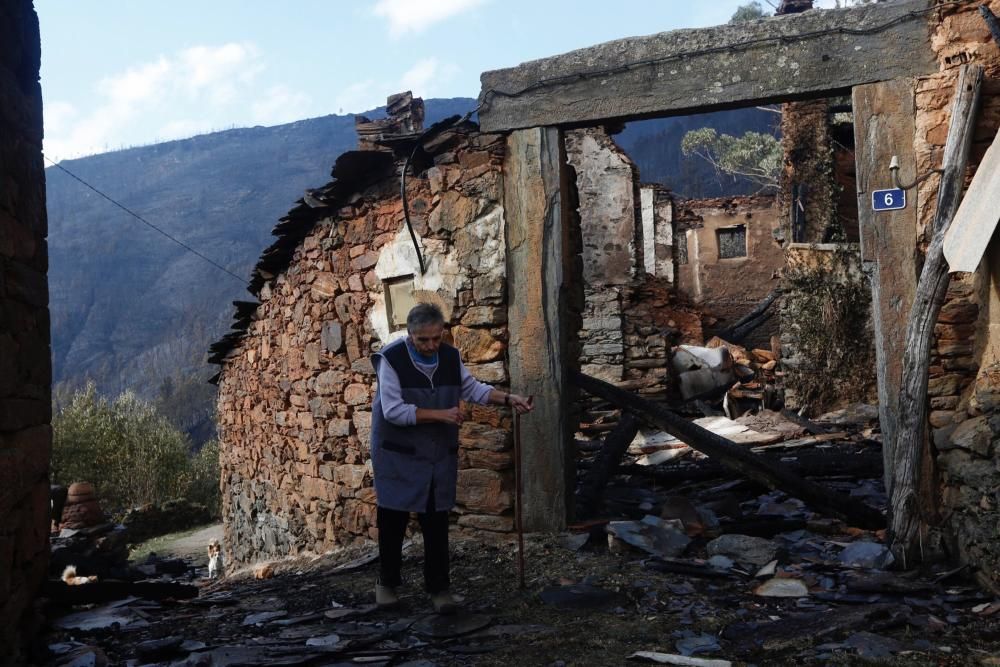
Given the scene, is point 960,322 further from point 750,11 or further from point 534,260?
point 750,11

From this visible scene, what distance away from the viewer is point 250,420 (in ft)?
30.4

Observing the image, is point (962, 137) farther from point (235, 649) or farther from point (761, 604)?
point (235, 649)

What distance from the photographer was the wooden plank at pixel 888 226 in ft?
15.5

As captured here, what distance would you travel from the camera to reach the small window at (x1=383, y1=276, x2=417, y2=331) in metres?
5.95

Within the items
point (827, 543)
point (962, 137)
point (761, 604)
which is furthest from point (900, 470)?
point (962, 137)

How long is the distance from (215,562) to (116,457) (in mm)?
13562

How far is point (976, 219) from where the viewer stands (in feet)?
14.0

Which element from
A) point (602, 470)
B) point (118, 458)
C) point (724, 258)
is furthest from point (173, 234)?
point (602, 470)

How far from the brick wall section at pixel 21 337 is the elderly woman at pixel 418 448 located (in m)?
1.43

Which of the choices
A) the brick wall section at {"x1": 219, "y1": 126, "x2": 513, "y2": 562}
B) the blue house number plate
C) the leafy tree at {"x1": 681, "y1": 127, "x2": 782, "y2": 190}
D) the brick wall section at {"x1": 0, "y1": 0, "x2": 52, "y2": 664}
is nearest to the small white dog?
the brick wall section at {"x1": 219, "y1": 126, "x2": 513, "y2": 562}

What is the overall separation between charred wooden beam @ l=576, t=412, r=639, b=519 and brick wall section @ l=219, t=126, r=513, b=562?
2.51 ft

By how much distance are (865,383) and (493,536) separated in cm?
799

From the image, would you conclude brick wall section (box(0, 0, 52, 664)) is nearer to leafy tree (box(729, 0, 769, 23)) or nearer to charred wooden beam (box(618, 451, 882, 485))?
charred wooden beam (box(618, 451, 882, 485))

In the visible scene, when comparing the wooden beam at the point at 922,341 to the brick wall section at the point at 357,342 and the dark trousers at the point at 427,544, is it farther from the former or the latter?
the dark trousers at the point at 427,544
